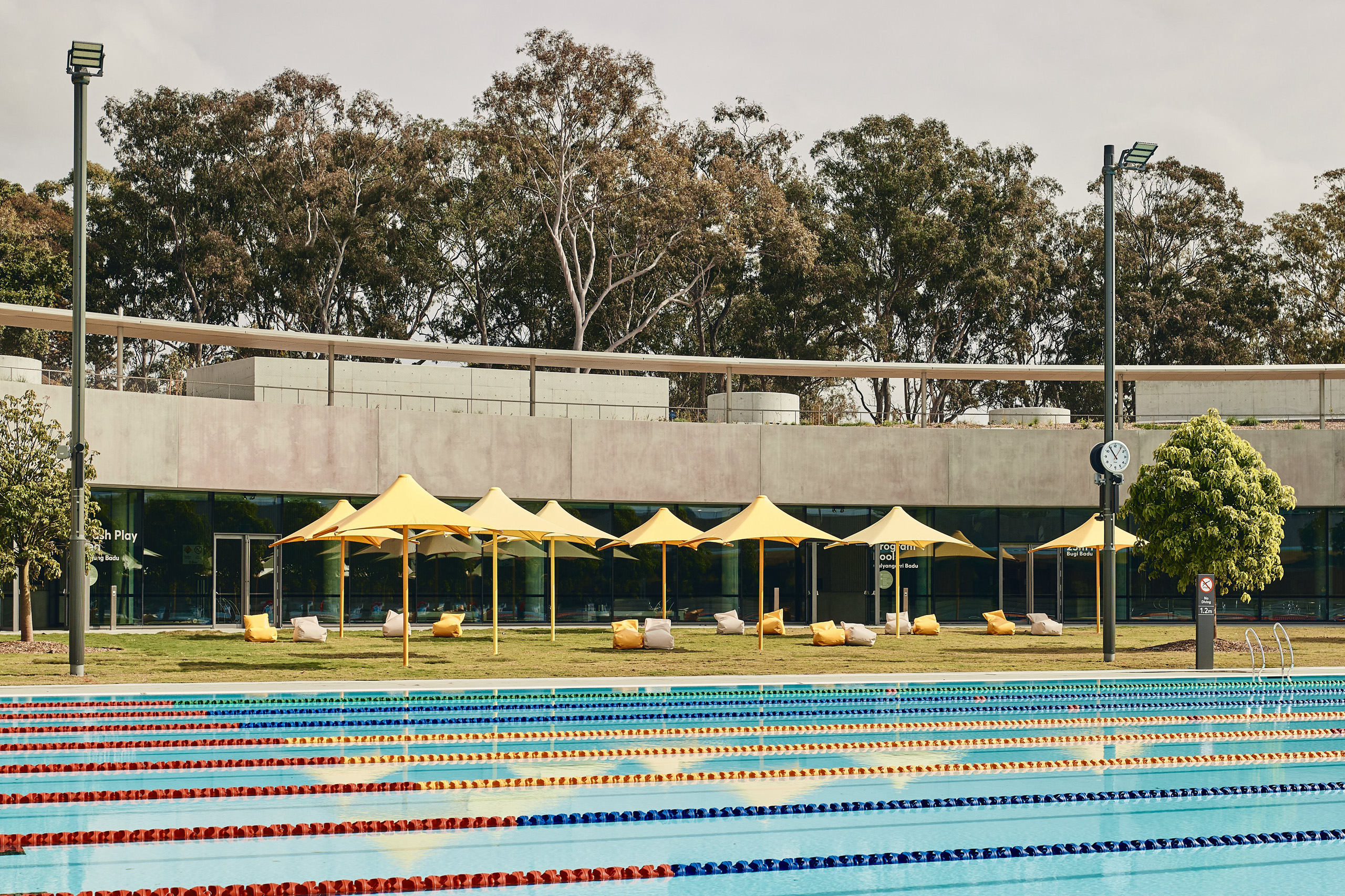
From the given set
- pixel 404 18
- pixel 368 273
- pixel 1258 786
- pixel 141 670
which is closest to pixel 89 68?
pixel 141 670

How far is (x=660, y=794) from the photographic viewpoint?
9812 millimetres

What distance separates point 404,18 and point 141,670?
21.9 metres

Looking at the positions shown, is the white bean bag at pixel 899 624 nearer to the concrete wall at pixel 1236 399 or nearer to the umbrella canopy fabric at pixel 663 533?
the umbrella canopy fabric at pixel 663 533

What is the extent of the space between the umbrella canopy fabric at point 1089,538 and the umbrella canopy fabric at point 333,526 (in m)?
15.8

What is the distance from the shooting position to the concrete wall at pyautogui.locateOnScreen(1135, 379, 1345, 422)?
125ft

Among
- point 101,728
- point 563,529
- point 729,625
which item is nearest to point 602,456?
point 729,625

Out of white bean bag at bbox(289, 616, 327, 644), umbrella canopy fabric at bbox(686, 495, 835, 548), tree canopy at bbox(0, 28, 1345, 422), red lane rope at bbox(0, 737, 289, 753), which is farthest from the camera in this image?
tree canopy at bbox(0, 28, 1345, 422)

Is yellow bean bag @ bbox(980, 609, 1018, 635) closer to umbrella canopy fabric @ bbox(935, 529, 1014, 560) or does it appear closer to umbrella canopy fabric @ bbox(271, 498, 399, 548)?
umbrella canopy fabric @ bbox(935, 529, 1014, 560)

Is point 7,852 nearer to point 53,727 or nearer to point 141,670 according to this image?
point 53,727

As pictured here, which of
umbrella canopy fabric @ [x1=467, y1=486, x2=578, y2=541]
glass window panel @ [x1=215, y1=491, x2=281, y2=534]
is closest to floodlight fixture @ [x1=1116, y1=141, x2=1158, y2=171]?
umbrella canopy fabric @ [x1=467, y1=486, x2=578, y2=541]

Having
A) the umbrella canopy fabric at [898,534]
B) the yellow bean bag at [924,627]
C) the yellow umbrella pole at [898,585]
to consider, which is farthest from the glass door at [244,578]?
the yellow bean bag at [924,627]

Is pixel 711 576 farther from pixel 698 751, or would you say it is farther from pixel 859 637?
pixel 698 751

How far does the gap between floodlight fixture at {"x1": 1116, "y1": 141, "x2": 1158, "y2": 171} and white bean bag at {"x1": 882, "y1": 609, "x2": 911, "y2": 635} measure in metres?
A: 12.1

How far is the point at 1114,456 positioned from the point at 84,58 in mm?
15751
